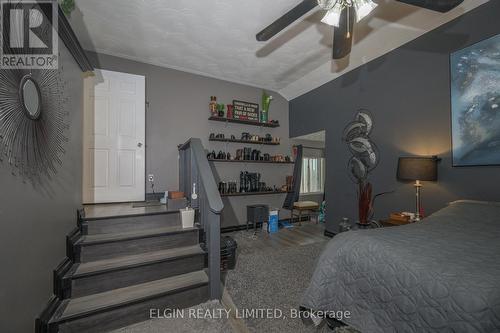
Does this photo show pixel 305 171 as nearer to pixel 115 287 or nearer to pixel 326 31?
pixel 326 31

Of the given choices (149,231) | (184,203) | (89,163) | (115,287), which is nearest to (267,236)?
(184,203)

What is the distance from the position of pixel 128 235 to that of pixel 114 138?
1.76 m

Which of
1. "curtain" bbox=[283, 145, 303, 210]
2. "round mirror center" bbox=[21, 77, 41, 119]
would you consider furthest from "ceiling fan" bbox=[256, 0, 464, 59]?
"curtain" bbox=[283, 145, 303, 210]

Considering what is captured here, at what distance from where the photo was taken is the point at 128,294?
62.1 inches

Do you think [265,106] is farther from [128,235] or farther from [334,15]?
[128,235]

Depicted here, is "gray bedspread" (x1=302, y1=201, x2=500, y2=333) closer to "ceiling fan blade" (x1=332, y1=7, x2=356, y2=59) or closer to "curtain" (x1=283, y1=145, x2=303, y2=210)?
"ceiling fan blade" (x1=332, y1=7, x2=356, y2=59)

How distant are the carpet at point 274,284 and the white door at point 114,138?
6.56 feet

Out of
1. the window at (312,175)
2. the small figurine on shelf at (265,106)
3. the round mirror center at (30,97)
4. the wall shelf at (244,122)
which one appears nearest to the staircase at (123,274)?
the round mirror center at (30,97)

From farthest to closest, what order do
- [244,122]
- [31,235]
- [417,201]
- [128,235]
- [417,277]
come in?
[244,122]
[417,201]
[128,235]
[31,235]
[417,277]

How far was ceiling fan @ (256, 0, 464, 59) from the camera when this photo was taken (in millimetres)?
1376

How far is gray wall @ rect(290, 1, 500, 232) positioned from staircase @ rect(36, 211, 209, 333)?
8.40 feet

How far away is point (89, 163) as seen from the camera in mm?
2812

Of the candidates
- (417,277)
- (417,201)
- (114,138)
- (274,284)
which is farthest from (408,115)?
(114,138)

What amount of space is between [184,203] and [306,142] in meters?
3.48
